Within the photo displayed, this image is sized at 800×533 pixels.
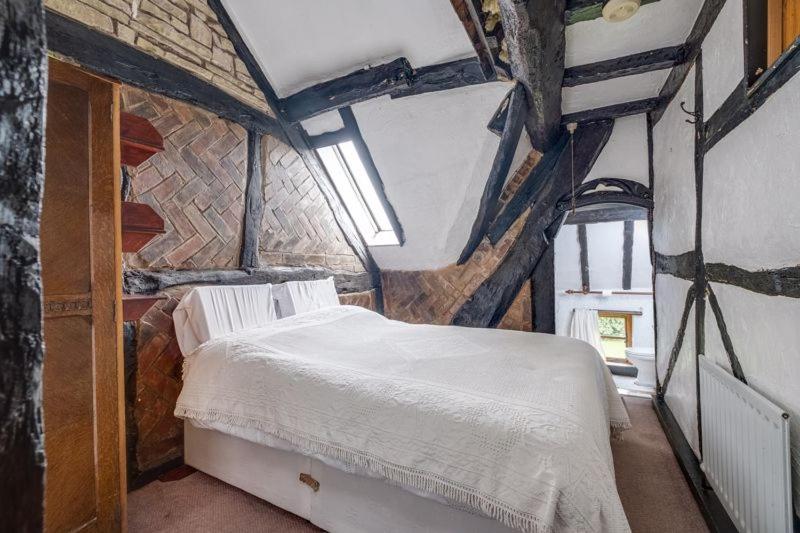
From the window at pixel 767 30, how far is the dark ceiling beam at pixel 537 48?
71cm

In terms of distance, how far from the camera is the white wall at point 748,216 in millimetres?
1124

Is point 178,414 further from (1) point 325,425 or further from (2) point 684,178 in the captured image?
(2) point 684,178

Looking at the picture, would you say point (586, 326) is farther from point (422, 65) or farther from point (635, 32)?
point (422, 65)

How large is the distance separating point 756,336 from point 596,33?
5.89ft

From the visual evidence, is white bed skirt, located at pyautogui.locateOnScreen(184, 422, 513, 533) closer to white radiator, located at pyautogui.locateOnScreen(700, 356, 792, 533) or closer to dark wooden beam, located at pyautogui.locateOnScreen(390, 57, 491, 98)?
white radiator, located at pyautogui.locateOnScreen(700, 356, 792, 533)

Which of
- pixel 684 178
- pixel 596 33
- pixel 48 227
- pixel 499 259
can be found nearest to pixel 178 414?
pixel 48 227

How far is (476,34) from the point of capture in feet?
6.80

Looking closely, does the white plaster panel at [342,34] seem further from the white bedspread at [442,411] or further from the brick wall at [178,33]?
the white bedspread at [442,411]

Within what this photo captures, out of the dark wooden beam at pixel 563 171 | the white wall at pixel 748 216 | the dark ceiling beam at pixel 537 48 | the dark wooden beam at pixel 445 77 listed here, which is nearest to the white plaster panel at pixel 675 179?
the white wall at pixel 748 216

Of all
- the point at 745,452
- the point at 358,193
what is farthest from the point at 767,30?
the point at 358,193

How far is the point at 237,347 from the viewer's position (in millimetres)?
1938

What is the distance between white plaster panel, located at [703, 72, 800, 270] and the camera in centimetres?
111

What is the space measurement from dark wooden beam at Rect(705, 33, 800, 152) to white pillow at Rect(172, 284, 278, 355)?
2717 millimetres

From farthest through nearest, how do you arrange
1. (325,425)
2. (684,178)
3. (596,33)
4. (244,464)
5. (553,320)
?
(553,320), (684,178), (596,33), (244,464), (325,425)
